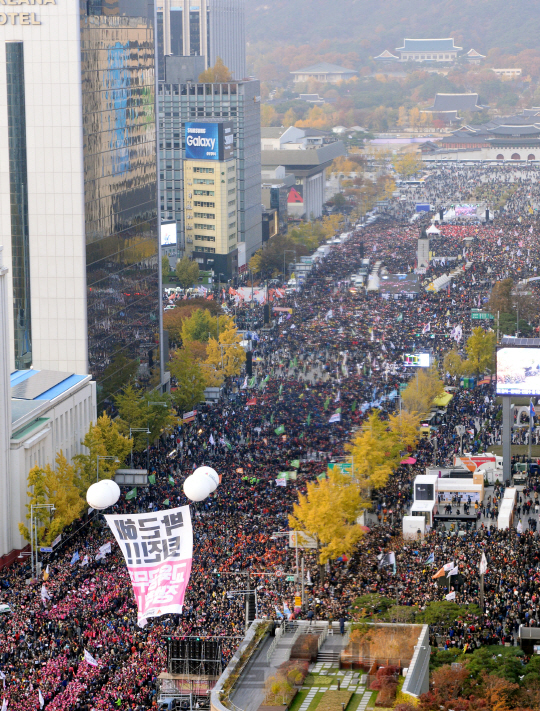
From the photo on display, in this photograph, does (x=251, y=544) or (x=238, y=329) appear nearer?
(x=251, y=544)

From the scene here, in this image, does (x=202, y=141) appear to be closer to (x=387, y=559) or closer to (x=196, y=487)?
(x=387, y=559)

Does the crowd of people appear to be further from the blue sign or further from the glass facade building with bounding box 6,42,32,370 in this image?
the blue sign

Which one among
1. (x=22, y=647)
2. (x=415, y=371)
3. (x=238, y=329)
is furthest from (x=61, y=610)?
(x=238, y=329)

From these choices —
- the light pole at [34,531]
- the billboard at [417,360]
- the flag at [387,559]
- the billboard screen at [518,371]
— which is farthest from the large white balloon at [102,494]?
the billboard at [417,360]

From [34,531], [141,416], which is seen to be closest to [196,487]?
[34,531]

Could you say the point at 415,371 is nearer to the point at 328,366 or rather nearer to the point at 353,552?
the point at 328,366

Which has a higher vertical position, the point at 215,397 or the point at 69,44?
the point at 69,44

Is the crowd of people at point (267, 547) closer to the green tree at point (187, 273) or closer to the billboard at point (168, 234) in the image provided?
the green tree at point (187, 273)
